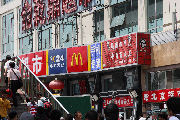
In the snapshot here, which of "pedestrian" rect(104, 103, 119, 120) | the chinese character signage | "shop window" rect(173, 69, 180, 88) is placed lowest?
"pedestrian" rect(104, 103, 119, 120)

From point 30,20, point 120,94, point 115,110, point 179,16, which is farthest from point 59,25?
point 115,110

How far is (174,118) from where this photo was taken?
7688mm

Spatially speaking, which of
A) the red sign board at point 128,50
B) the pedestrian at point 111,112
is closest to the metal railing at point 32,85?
the red sign board at point 128,50

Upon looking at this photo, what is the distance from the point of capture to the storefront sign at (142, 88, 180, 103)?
90.8 ft

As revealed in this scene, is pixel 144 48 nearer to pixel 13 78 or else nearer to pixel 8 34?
pixel 13 78

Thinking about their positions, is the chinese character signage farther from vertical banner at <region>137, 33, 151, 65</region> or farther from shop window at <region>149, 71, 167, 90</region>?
shop window at <region>149, 71, 167, 90</region>

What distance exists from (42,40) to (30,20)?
169 inches

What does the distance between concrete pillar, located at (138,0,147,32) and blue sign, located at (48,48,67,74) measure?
6.02 m

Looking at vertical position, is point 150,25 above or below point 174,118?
above

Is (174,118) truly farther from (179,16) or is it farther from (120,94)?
(120,94)

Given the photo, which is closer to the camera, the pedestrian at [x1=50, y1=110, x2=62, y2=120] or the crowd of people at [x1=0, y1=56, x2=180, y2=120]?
the crowd of people at [x1=0, y1=56, x2=180, y2=120]

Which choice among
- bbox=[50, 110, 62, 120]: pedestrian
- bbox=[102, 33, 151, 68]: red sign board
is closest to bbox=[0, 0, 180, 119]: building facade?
bbox=[102, 33, 151, 68]: red sign board

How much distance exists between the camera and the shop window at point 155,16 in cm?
3047

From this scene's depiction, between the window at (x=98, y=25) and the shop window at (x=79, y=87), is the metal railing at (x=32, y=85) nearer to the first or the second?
the shop window at (x=79, y=87)
